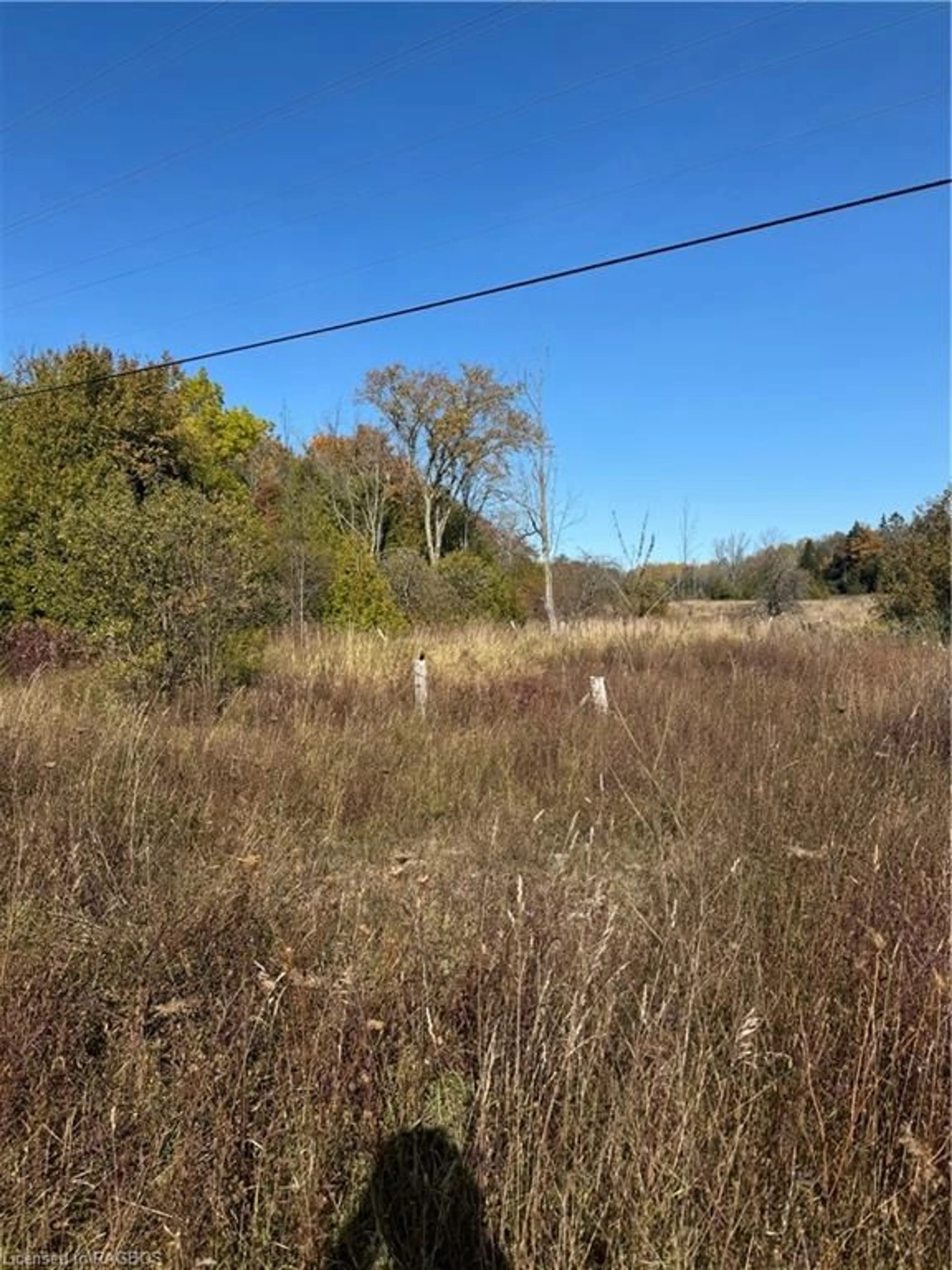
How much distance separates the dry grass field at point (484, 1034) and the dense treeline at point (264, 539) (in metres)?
3.89

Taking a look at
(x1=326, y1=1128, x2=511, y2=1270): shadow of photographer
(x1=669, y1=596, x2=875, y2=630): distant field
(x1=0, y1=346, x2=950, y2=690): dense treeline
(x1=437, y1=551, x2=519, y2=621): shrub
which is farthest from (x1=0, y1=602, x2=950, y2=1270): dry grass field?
(x1=437, y1=551, x2=519, y2=621): shrub

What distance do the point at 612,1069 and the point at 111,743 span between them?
140 inches

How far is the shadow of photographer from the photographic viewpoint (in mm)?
1586

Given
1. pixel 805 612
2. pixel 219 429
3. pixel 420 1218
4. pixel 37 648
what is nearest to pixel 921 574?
pixel 805 612

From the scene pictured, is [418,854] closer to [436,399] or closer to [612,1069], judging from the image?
[612,1069]

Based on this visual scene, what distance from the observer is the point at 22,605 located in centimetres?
1366

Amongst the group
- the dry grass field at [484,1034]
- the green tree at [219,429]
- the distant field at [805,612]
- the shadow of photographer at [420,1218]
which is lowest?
the shadow of photographer at [420,1218]

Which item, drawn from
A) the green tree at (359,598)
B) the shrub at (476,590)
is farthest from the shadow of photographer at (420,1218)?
→ the shrub at (476,590)

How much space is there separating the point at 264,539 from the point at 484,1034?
11425 millimetres

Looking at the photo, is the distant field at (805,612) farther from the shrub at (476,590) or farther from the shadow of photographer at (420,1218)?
the shadow of photographer at (420,1218)

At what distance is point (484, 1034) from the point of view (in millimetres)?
1984

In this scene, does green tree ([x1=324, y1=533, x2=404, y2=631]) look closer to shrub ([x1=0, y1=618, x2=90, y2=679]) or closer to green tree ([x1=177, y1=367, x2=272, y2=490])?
green tree ([x1=177, y1=367, x2=272, y2=490])

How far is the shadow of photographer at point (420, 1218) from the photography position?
5.20 feet

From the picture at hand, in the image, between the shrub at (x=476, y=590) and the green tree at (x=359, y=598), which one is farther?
the shrub at (x=476, y=590)
